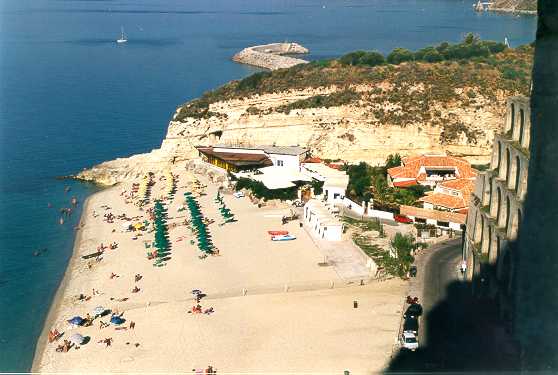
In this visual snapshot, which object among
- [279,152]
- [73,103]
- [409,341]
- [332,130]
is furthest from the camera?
[73,103]

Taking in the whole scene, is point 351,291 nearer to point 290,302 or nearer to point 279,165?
point 290,302

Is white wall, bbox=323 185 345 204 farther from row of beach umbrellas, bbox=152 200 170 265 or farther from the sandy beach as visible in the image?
row of beach umbrellas, bbox=152 200 170 265

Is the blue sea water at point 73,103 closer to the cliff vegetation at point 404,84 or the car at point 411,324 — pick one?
the cliff vegetation at point 404,84

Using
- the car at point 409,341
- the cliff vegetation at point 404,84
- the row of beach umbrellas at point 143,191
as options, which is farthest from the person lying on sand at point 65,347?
the cliff vegetation at point 404,84

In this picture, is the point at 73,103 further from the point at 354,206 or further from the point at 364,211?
the point at 364,211

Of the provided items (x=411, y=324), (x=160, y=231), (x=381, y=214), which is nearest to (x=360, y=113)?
(x=381, y=214)

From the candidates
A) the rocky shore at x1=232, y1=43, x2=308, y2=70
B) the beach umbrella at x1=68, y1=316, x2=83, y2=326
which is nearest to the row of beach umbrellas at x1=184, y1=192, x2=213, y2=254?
the beach umbrella at x1=68, y1=316, x2=83, y2=326

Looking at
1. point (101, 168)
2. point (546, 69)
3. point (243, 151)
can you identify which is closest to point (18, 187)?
point (101, 168)
